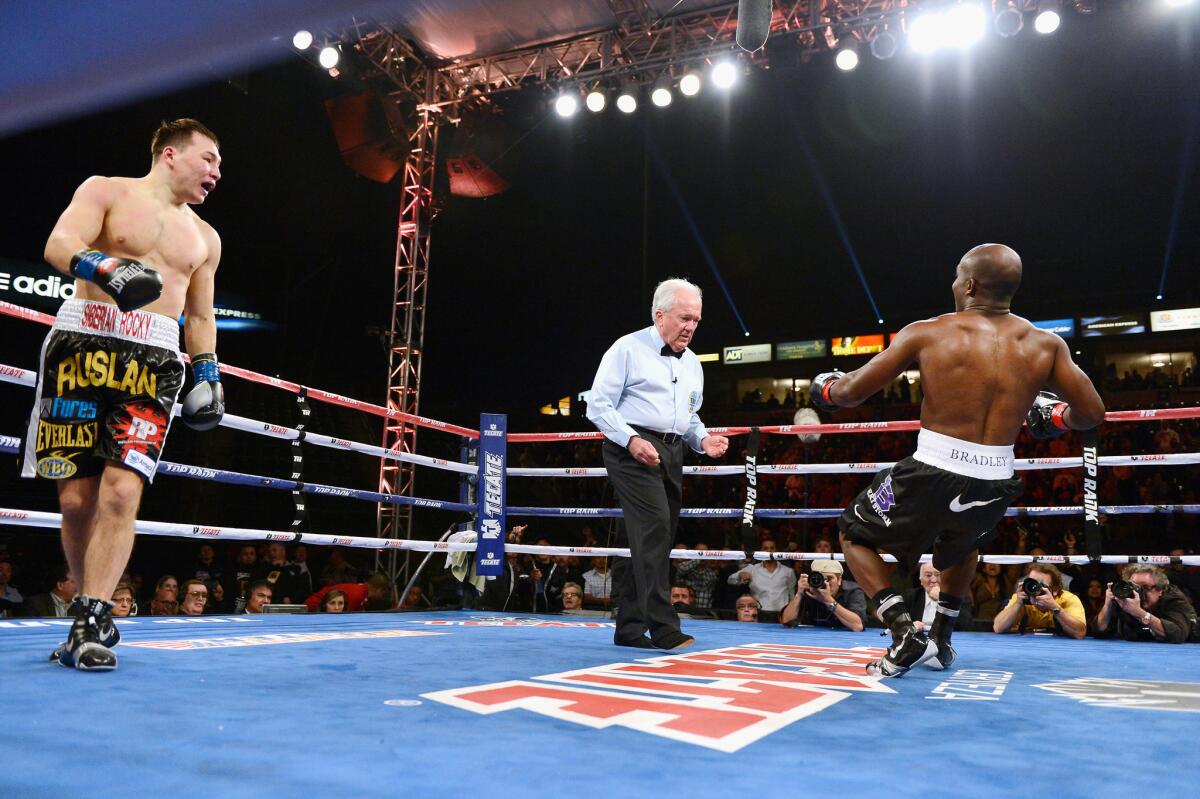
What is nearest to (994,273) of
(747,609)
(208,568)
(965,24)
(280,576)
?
A: (747,609)

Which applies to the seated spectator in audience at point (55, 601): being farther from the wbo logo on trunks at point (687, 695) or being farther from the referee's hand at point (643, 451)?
the wbo logo on trunks at point (687, 695)

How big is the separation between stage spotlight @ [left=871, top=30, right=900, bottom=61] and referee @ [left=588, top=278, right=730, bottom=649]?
4990 mm

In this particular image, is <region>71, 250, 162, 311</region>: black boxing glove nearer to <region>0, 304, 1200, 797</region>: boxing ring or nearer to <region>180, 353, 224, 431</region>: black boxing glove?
<region>180, 353, 224, 431</region>: black boxing glove

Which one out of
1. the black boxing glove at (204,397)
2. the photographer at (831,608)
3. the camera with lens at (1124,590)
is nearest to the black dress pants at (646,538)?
the black boxing glove at (204,397)

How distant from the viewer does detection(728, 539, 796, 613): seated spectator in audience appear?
4816 millimetres

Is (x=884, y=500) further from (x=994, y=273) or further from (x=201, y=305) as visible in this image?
(x=201, y=305)

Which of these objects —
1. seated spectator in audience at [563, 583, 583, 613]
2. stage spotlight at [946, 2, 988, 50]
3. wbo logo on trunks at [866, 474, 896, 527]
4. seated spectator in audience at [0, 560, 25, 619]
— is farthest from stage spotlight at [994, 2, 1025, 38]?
seated spectator in audience at [0, 560, 25, 619]

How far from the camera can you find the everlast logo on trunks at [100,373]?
1.74 m

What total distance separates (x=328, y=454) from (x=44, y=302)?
4.12 meters

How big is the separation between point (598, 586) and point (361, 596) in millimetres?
1748

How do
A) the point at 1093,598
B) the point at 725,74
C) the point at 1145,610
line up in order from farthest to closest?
the point at 725,74 < the point at 1093,598 < the point at 1145,610

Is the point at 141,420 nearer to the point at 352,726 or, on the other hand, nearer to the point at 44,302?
the point at 352,726

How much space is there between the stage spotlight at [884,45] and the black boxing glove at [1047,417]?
5231 millimetres

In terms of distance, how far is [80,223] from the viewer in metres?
1.75
